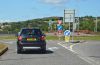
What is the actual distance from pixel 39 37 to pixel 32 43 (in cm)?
58

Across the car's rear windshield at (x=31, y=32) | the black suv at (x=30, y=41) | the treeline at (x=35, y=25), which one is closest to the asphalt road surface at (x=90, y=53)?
the black suv at (x=30, y=41)

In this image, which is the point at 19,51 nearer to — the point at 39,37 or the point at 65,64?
the point at 39,37

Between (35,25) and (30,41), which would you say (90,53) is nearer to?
(30,41)

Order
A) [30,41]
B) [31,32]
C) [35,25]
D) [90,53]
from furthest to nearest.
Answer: [35,25]
[90,53]
[31,32]
[30,41]

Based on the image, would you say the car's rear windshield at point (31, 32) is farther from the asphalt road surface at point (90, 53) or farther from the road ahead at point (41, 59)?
the asphalt road surface at point (90, 53)

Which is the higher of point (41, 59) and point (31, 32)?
point (31, 32)

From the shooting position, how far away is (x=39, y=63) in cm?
1686

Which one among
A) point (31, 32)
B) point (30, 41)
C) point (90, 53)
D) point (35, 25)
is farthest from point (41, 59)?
point (35, 25)

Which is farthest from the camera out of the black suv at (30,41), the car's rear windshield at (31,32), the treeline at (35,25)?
the treeline at (35,25)

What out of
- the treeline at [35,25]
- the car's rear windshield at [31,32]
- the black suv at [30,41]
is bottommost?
the treeline at [35,25]

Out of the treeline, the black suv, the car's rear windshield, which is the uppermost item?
the car's rear windshield

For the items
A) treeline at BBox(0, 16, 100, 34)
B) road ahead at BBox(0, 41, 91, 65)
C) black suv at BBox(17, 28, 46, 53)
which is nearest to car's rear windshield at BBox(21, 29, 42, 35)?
black suv at BBox(17, 28, 46, 53)

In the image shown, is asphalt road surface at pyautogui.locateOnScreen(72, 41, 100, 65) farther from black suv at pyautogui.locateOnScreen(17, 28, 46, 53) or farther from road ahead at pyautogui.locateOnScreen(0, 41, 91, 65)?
black suv at pyautogui.locateOnScreen(17, 28, 46, 53)

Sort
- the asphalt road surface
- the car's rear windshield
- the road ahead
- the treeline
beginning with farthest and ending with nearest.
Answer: the treeline, the car's rear windshield, the asphalt road surface, the road ahead
